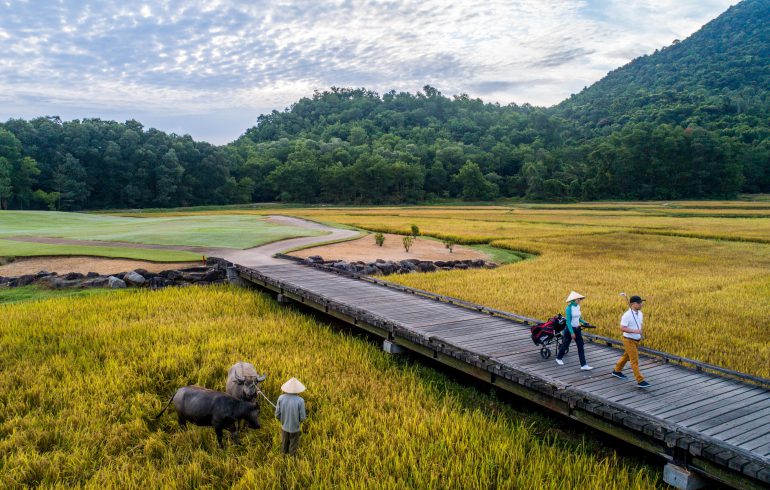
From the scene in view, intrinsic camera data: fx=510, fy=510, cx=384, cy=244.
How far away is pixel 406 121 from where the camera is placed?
178500 millimetres

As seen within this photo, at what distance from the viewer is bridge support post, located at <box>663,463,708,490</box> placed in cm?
632

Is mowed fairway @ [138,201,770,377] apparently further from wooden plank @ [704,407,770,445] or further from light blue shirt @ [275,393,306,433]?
light blue shirt @ [275,393,306,433]

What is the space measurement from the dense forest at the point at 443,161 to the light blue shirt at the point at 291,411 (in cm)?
7979

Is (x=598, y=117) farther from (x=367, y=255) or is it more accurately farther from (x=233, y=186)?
(x=367, y=255)

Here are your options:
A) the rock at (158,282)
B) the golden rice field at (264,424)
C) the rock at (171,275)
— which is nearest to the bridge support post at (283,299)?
the golden rice field at (264,424)

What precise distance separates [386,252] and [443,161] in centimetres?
8906

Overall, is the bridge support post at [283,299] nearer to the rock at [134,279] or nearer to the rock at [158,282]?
the rock at [158,282]

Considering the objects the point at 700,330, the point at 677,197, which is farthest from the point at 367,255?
the point at 677,197

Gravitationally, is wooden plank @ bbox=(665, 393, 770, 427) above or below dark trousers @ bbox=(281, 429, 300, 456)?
above

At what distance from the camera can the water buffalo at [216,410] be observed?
7660mm

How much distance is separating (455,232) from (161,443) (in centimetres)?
3489

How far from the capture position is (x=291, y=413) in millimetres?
6934

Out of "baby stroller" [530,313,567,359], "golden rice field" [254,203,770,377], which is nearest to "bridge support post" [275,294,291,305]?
"golden rice field" [254,203,770,377]

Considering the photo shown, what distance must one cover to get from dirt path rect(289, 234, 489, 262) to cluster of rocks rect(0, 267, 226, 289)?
7522 millimetres
